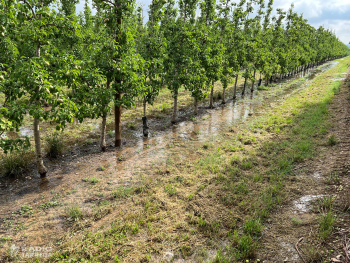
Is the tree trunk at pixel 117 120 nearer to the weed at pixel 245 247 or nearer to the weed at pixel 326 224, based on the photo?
the weed at pixel 245 247

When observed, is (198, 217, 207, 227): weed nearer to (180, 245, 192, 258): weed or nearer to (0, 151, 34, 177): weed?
(180, 245, 192, 258): weed

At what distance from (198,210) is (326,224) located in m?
3.28

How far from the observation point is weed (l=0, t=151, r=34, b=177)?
27.4ft

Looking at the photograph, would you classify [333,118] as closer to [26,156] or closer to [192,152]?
[192,152]

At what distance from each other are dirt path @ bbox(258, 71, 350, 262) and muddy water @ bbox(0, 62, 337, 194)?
488 cm

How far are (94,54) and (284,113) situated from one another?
15074 mm

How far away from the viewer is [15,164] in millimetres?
8430

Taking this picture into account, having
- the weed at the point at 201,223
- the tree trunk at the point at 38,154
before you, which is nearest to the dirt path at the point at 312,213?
the weed at the point at 201,223

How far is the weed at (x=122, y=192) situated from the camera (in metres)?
7.07

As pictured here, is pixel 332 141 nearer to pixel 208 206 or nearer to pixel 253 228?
pixel 253 228

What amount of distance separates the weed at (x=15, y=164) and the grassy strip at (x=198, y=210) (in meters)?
4.41

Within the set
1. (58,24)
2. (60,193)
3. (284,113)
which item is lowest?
(60,193)

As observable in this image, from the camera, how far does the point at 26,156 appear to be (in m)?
9.21

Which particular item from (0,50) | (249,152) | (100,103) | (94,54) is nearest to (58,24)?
(94,54)
